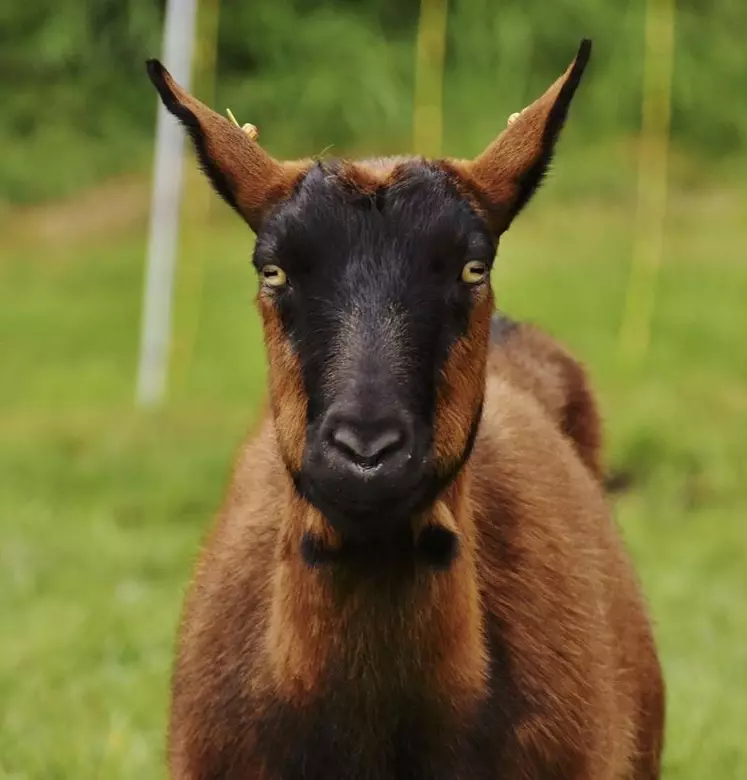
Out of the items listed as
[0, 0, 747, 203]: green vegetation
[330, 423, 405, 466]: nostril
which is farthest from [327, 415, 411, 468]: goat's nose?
[0, 0, 747, 203]: green vegetation

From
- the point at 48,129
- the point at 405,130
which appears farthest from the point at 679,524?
the point at 48,129

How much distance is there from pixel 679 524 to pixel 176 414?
4.67 meters

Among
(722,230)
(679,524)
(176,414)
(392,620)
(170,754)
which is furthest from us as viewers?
(722,230)

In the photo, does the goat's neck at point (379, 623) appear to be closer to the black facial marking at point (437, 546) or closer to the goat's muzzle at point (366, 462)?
the black facial marking at point (437, 546)

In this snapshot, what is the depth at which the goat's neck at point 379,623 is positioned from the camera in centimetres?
386

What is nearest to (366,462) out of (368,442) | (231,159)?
(368,442)

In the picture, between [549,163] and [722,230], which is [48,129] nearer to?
[722,230]

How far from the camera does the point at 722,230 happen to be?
18.7 metres

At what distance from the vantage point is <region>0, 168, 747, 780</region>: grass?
7.48 m

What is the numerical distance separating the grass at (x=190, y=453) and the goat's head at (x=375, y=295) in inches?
129

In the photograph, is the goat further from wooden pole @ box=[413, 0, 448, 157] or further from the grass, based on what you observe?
wooden pole @ box=[413, 0, 448, 157]

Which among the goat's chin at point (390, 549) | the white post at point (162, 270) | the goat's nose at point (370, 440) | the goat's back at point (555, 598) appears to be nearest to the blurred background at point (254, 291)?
the white post at point (162, 270)

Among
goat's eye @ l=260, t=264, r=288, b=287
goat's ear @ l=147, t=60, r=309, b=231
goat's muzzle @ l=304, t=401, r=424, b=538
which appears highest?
goat's ear @ l=147, t=60, r=309, b=231

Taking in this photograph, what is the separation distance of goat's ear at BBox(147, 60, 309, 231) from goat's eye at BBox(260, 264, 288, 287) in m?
0.19
